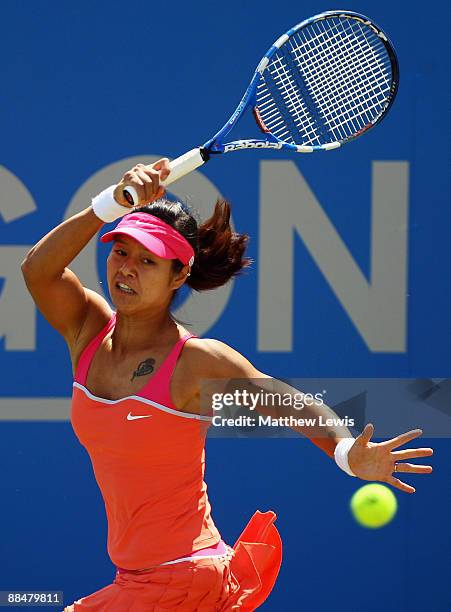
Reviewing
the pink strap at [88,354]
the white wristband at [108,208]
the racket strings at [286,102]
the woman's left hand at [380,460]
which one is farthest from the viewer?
the racket strings at [286,102]

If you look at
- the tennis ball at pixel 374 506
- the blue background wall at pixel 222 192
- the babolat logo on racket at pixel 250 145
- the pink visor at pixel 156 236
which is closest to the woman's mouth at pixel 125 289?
the pink visor at pixel 156 236


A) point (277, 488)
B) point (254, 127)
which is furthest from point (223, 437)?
point (254, 127)

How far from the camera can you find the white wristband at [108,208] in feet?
9.00

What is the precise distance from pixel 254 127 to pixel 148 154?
0.38 m

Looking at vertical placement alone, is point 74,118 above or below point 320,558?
above

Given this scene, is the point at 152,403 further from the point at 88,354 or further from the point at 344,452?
the point at 344,452

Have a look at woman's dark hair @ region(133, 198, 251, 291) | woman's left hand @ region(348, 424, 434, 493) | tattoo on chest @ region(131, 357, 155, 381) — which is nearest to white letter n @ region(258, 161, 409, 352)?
woman's dark hair @ region(133, 198, 251, 291)

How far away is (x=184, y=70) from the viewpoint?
4148 millimetres

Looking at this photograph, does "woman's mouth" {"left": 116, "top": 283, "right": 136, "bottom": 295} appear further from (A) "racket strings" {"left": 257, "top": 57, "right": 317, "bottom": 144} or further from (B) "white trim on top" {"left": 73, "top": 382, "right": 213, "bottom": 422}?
(A) "racket strings" {"left": 257, "top": 57, "right": 317, "bottom": 144}

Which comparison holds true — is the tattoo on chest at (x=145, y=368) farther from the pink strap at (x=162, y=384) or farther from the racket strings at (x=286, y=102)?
the racket strings at (x=286, y=102)

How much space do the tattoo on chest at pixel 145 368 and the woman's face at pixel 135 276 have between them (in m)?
0.12

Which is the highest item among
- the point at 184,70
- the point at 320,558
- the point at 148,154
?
the point at 184,70

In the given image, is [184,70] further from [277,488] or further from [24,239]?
[277,488]

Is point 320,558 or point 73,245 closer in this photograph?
point 73,245
